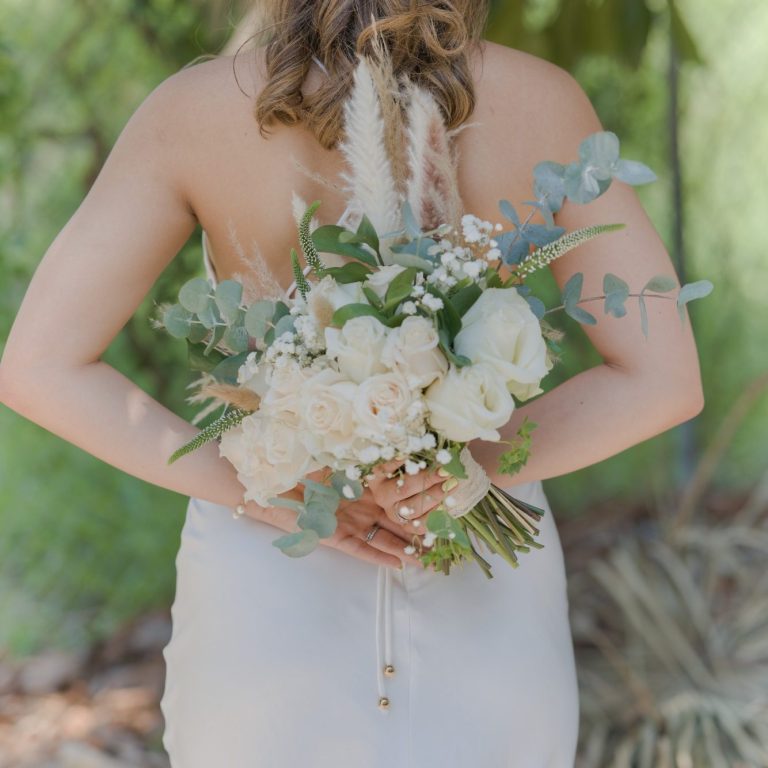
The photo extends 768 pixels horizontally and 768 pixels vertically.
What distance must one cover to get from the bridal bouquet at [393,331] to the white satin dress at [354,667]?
222 millimetres

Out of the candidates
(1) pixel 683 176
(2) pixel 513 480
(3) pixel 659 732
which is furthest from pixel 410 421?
(1) pixel 683 176

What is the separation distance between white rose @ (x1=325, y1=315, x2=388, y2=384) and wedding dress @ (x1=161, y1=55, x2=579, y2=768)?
0.28 m

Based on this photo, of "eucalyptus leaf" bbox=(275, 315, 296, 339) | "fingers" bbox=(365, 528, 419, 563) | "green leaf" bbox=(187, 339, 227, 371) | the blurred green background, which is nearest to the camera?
"eucalyptus leaf" bbox=(275, 315, 296, 339)

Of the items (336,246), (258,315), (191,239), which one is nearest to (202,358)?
(258,315)

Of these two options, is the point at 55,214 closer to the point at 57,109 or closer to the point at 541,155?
the point at 57,109

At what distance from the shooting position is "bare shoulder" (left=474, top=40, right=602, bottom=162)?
1492 millimetres

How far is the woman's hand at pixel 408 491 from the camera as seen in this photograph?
130cm

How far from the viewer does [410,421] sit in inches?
45.5

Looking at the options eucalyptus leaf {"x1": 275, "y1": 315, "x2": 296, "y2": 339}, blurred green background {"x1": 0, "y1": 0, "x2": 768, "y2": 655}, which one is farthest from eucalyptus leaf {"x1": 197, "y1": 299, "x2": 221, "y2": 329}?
blurred green background {"x1": 0, "y1": 0, "x2": 768, "y2": 655}

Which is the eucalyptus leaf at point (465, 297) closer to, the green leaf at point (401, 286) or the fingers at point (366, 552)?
the green leaf at point (401, 286)

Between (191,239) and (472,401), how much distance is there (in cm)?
255

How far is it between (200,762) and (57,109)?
2612mm

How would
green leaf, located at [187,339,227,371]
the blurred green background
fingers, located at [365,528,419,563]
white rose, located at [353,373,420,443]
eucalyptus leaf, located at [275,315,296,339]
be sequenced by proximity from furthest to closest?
1. the blurred green background
2. fingers, located at [365,528,419,563]
3. green leaf, located at [187,339,227,371]
4. eucalyptus leaf, located at [275,315,296,339]
5. white rose, located at [353,373,420,443]

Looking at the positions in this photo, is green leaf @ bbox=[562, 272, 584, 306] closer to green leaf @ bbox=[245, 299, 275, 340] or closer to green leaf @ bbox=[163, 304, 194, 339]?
green leaf @ bbox=[245, 299, 275, 340]
